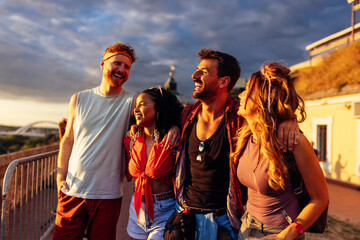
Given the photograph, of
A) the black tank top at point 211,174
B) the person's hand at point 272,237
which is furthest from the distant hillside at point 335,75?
the person's hand at point 272,237

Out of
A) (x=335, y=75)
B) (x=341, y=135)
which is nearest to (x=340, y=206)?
(x=341, y=135)

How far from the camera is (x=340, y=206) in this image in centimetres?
830

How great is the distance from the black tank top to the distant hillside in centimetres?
1107

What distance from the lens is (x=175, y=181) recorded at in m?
2.31

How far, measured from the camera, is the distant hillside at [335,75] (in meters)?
12.0

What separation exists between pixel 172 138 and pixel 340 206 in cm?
796

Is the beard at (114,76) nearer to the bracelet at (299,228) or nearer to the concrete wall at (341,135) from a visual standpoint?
the bracelet at (299,228)

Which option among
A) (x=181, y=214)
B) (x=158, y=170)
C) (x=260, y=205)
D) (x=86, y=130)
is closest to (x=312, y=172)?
(x=260, y=205)

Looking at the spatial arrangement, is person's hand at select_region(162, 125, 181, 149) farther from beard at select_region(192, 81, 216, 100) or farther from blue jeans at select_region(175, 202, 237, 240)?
blue jeans at select_region(175, 202, 237, 240)

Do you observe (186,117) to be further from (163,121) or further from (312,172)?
(312,172)

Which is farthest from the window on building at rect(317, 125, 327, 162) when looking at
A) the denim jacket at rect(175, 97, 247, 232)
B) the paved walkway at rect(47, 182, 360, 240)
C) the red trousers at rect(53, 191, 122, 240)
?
the red trousers at rect(53, 191, 122, 240)

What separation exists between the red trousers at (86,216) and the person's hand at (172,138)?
0.82m

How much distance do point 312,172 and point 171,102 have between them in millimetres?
1344

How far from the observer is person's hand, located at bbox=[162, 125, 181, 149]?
236cm
